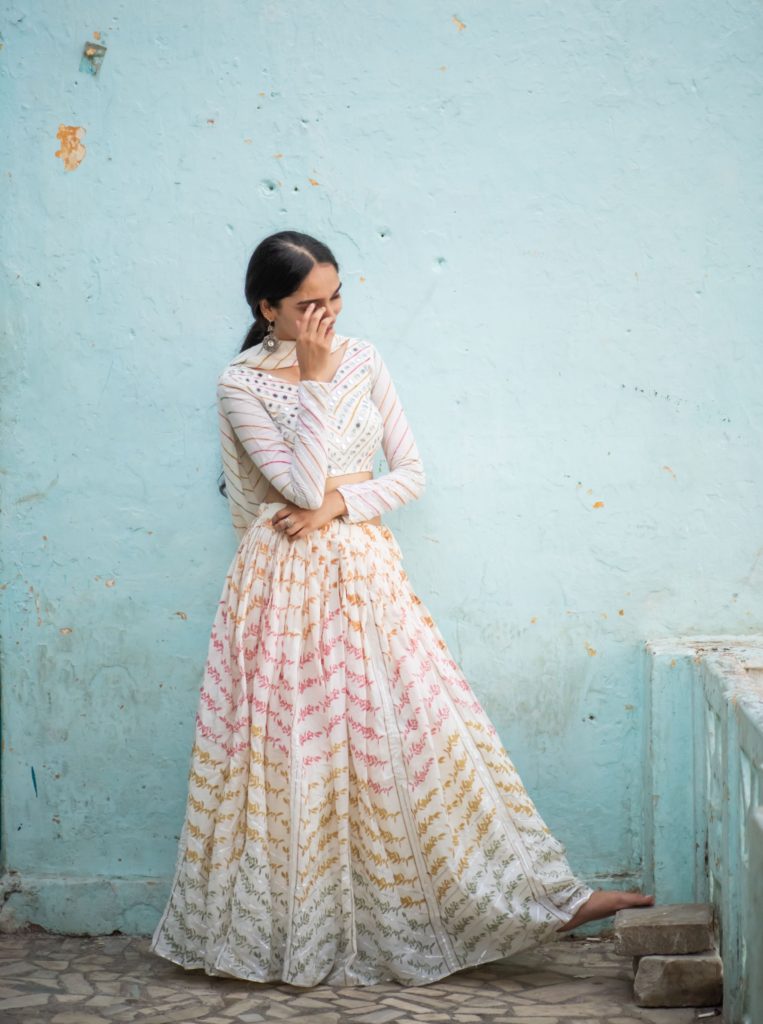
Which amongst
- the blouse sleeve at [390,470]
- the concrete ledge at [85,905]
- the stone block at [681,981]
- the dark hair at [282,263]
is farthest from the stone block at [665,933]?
the dark hair at [282,263]

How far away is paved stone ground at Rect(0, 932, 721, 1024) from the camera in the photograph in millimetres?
2775

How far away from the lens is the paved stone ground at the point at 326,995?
278cm

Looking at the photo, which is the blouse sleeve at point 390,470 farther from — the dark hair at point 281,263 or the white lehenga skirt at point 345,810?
the dark hair at point 281,263

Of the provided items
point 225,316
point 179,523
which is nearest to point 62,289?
point 225,316

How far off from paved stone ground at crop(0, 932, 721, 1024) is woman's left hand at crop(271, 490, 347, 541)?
1.17m

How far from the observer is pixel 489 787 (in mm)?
3086

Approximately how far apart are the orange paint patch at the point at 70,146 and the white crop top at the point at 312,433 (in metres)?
0.81

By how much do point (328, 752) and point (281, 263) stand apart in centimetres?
130

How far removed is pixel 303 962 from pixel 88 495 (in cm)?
151

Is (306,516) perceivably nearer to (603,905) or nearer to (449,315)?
(449,315)

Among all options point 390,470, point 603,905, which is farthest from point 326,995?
point 390,470

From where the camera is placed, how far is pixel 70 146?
3531mm

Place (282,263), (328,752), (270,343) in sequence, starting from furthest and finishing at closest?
(270,343) → (282,263) → (328,752)


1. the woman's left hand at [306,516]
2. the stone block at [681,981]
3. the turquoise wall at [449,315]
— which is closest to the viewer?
the stone block at [681,981]
